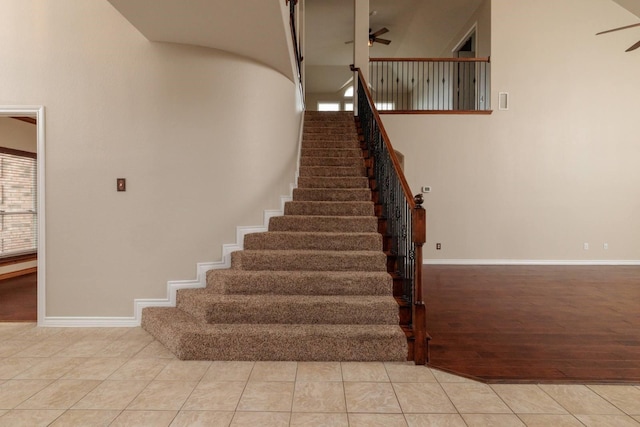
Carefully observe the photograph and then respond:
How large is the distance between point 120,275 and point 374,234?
262 cm

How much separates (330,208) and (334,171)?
110 centimetres

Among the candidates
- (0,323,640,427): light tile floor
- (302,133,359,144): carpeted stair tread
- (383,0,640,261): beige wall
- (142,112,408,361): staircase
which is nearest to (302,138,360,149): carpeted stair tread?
(302,133,359,144): carpeted stair tread

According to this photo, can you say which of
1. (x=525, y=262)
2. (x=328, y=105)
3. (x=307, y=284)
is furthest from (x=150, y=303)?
(x=328, y=105)

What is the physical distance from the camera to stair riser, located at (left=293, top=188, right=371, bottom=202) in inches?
187

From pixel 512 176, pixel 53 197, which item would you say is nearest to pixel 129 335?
pixel 53 197

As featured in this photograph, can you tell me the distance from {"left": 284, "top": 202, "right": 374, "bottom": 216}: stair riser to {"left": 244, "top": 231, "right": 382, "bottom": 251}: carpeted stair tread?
68 centimetres

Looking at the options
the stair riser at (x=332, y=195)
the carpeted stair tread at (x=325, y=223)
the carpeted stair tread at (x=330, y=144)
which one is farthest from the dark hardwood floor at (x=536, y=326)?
the carpeted stair tread at (x=330, y=144)

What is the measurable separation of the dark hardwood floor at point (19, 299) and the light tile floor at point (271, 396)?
1249 millimetres

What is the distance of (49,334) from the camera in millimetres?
3281

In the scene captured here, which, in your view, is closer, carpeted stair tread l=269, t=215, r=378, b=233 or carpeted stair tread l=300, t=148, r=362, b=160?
carpeted stair tread l=269, t=215, r=378, b=233

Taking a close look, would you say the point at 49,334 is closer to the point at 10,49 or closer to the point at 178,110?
the point at 178,110

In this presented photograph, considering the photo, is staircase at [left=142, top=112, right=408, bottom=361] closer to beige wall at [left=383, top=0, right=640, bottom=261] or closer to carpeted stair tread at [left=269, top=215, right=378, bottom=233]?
carpeted stair tread at [left=269, top=215, right=378, bottom=233]

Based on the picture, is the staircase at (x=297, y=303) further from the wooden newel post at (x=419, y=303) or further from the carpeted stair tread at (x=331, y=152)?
the carpeted stair tread at (x=331, y=152)

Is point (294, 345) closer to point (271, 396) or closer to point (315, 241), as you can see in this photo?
point (271, 396)
